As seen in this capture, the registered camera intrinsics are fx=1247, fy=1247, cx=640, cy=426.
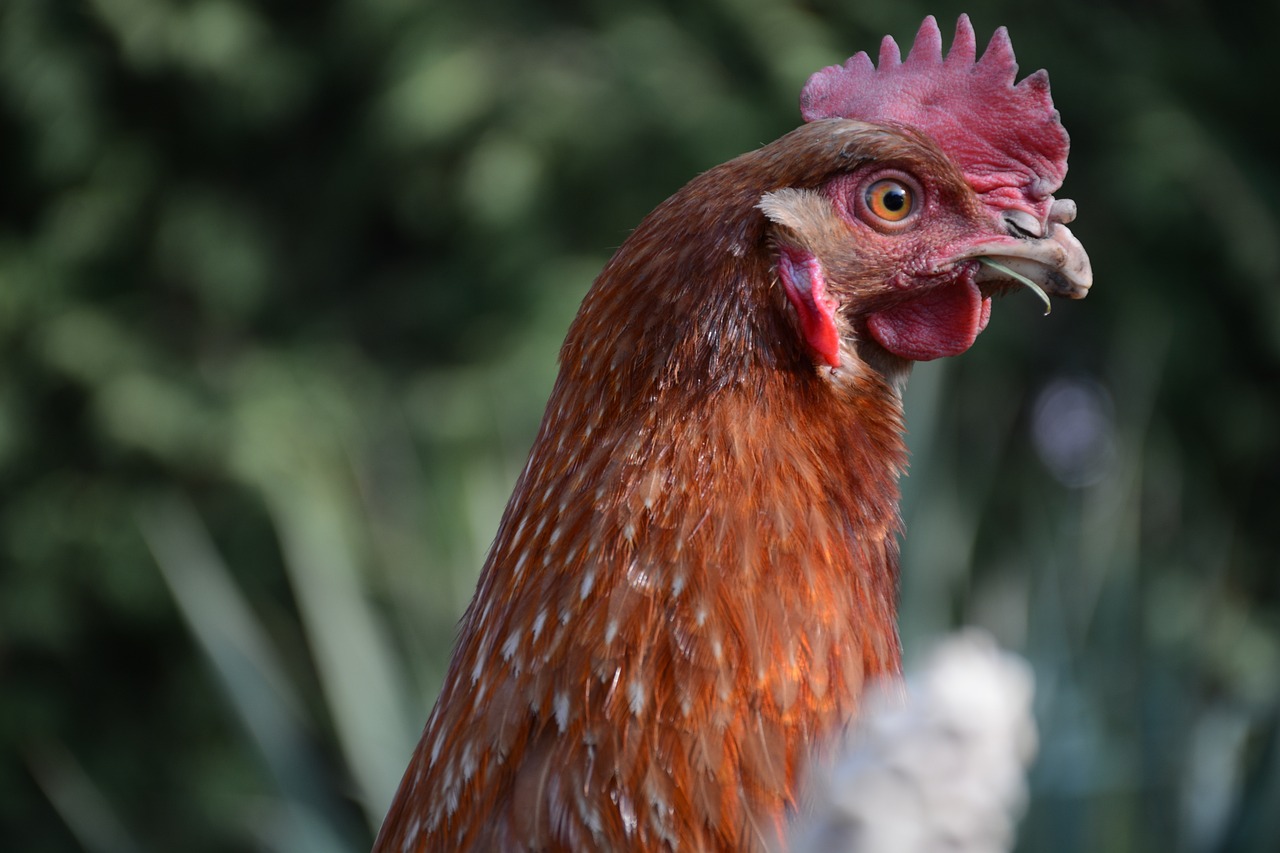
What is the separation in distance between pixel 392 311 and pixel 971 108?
10.7 feet

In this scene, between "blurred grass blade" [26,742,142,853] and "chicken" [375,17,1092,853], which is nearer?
"chicken" [375,17,1092,853]

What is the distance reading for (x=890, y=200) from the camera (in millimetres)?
1532

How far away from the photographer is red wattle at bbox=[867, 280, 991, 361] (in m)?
1.58

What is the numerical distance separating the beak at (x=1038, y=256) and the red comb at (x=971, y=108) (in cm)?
4

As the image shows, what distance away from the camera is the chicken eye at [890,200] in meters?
1.52

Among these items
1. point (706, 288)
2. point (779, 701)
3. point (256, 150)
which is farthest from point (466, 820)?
point (256, 150)

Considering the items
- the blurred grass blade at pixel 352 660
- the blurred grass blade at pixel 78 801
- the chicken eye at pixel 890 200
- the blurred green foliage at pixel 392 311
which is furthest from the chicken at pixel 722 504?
the blurred grass blade at pixel 78 801

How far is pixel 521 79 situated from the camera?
429 cm

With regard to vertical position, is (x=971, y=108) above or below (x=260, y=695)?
above

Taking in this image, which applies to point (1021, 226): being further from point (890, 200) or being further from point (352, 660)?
point (352, 660)

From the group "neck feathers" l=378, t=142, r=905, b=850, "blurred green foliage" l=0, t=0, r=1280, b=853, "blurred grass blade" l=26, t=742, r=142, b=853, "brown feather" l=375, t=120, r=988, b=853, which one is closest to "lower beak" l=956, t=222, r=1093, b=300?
"brown feather" l=375, t=120, r=988, b=853

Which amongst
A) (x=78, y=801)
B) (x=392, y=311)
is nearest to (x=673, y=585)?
(x=78, y=801)

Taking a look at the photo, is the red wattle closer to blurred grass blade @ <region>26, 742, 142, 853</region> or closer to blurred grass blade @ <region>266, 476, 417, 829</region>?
blurred grass blade @ <region>266, 476, 417, 829</region>

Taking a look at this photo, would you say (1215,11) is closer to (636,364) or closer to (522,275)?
(522,275)
